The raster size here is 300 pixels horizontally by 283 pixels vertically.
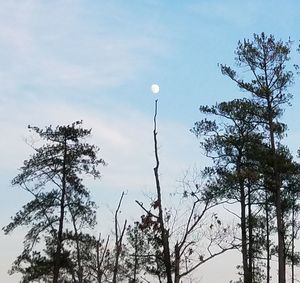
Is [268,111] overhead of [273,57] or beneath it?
beneath

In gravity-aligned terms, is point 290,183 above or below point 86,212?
above

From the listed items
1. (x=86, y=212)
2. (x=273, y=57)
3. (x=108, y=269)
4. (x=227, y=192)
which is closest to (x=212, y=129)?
(x=227, y=192)

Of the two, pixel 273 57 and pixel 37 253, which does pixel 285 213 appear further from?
pixel 37 253

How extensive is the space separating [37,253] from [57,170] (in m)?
3.85

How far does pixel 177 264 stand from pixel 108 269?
1635 centimetres

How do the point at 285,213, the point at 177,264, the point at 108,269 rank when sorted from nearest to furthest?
the point at 177,264 < the point at 285,213 < the point at 108,269

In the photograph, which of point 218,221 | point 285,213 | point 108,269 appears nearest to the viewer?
point 218,221

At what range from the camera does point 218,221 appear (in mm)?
20375

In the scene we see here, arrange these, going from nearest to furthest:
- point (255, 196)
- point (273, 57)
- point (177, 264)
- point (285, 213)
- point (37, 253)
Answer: point (177, 264), point (273, 57), point (37, 253), point (255, 196), point (285, 213)

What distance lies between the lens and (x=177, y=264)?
18656 mm

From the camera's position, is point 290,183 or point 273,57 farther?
point 290,183

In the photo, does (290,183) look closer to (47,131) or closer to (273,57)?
(273,57)

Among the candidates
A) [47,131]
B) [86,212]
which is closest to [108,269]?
[86,212]

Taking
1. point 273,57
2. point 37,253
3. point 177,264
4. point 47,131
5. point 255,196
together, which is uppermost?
point 273,57
